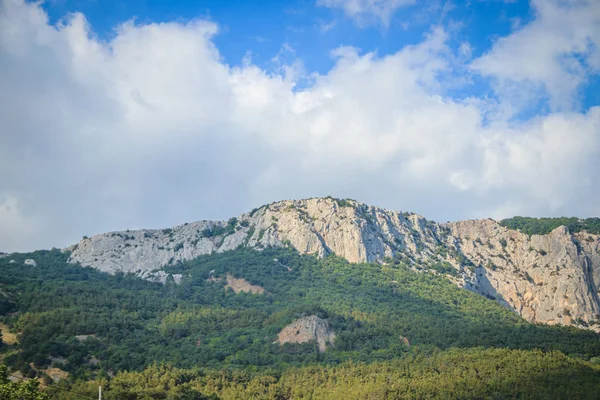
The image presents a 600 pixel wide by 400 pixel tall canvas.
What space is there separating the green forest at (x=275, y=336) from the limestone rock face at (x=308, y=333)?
5.94ft

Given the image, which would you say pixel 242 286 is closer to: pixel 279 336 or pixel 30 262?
pixel 279 336

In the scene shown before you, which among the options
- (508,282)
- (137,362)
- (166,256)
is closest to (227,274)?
(166,256)

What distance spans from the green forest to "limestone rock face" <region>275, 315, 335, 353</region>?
1.81 meters

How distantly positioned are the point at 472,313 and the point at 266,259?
207 feet

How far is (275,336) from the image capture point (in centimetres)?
12900

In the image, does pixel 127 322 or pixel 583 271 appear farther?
pixel 583 271

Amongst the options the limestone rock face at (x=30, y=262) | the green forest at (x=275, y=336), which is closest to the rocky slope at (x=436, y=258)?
the green forest at (x=275, y=336)

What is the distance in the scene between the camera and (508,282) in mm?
191875

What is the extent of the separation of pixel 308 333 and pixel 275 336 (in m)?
7.01

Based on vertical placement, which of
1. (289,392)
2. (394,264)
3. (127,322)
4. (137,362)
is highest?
(394,264)

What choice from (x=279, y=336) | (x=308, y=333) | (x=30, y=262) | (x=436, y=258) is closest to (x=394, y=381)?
(x=308, y=333)

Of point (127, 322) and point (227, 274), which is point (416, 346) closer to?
point (127, 322)

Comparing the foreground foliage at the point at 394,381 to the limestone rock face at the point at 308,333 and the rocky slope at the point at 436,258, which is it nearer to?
the limestone rock face at the point at 308,333

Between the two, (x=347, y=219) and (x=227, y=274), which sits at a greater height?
(x=347, y=219)
